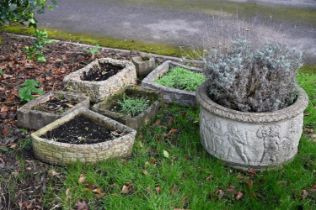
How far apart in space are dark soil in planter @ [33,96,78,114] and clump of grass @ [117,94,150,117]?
48 cm

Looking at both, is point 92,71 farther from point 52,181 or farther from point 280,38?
point 280,38

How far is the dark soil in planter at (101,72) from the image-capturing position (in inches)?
210

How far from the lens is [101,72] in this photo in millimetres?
5480

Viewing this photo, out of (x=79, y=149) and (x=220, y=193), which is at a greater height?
(x=79, y=149)

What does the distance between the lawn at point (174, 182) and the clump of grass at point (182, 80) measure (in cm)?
94

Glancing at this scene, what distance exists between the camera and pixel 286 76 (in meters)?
4.19

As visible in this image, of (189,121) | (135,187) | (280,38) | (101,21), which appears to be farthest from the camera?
(101,21)

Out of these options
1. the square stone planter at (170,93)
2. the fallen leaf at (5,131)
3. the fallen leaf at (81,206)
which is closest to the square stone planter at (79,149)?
the fallen leaf at (81,206)

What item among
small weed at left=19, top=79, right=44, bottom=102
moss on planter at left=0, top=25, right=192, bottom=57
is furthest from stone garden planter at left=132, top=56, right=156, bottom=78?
small weed at left=19, top=79, right=44, bottom=102

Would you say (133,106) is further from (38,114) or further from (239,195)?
(239,195)

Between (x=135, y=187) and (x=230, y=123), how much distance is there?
0.95 m

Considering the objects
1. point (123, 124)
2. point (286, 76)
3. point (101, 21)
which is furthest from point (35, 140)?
point (101, 21)

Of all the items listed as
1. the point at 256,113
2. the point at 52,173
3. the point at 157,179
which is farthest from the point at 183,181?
the point at 52,173

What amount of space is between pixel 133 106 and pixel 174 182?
1137 mm
